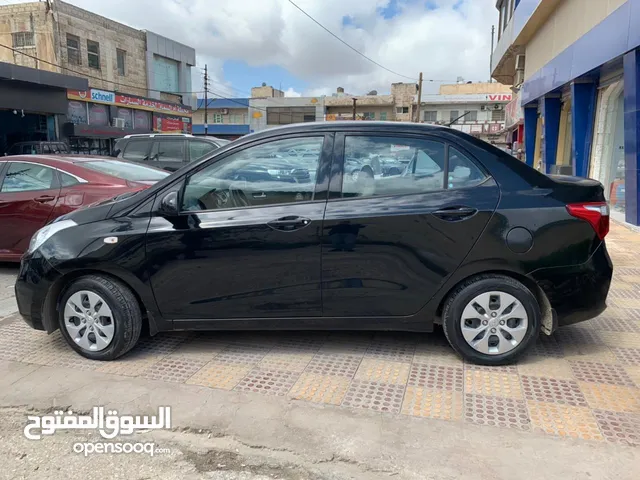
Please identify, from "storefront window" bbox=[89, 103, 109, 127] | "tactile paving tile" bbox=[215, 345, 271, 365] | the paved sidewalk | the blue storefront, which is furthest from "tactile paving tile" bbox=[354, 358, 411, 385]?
"storefront window" bbox=[89, 103, 109, 127]

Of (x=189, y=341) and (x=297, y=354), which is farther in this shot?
(x=189, y=341)

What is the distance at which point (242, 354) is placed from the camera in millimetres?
3793

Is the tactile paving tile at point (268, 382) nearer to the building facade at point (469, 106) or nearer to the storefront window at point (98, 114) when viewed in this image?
the storefront window at point (98, 114)

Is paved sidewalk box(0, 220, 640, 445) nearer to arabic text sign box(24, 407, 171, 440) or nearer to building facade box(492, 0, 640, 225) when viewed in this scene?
arabic text sign box(24, 407, 171, 440)

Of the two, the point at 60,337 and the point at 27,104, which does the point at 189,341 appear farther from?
the point at 27,104

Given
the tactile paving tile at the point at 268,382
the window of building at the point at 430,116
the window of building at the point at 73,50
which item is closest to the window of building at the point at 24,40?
the window of building at the point at 73,50

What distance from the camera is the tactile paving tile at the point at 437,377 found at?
3283mm

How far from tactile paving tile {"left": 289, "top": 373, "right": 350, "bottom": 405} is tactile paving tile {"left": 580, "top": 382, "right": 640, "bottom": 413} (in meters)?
1.55

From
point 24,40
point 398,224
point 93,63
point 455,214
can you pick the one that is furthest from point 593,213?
point 93,63

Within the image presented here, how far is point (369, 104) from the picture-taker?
5328 centimetres

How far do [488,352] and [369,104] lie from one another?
5233 centimetres

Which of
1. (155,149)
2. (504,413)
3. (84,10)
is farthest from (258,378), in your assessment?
(84,10)

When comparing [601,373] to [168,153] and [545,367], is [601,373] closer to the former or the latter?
[545,367]

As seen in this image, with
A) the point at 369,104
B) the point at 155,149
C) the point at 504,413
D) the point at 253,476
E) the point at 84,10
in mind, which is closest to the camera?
the point at 253,476
